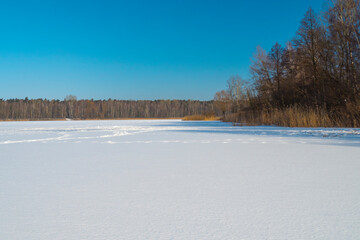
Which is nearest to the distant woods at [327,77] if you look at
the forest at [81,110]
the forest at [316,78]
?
the forest at [316,78]

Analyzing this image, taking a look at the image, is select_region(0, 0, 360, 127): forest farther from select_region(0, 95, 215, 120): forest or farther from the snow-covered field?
select_region(0, 95, 215, 120): forest

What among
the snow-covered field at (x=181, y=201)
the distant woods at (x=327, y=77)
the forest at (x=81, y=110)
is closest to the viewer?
the snow-covered field at (x=181, y=201)

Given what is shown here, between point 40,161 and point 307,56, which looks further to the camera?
point 307,56

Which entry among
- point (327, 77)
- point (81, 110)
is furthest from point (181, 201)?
point (81, 110)

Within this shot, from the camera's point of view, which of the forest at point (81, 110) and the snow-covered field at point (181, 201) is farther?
the forest at point (81, 110)

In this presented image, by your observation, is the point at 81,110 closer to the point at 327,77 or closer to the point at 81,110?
the point at 81,110

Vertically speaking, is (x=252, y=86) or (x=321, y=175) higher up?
(x=252, y=86)

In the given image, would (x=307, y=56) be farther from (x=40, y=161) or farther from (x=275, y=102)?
(x=40, y=161)

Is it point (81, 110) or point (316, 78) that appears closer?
point (316, 78)

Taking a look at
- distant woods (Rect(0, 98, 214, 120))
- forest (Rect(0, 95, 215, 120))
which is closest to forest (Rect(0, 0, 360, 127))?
distant woods (Rect(0, 98, 214, 120))

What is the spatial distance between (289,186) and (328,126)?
27.0 ft

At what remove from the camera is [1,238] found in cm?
124

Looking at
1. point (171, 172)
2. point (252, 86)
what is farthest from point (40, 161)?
point (252, 86)

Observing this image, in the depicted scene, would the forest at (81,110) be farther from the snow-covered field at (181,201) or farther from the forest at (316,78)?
the snow-covered field at (181,201)
